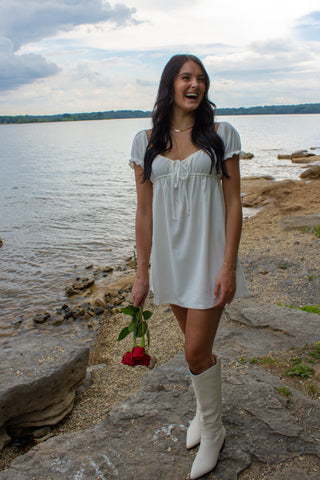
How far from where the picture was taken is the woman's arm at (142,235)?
2.69 metres

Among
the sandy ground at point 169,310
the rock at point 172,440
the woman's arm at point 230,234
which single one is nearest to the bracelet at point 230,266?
the woman's arm at point 230,234

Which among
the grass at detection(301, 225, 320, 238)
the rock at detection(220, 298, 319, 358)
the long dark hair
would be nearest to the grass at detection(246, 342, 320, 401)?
the rock at detection(220, 298, 319, 358)

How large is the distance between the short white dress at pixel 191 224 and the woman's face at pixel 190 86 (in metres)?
0.22

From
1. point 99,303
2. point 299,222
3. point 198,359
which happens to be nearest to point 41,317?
point 99,303

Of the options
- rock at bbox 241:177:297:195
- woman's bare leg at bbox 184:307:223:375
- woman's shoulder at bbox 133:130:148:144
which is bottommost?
rock at bbox 241:177:297:195

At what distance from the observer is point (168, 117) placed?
267 cm

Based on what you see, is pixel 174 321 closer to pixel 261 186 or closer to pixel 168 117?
pixel 168 117

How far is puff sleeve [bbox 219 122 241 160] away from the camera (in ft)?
7.93

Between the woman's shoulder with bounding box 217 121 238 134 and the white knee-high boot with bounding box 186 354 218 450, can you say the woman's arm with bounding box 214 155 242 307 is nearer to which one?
the woman's shoulder with bounding box 217 121 238 134

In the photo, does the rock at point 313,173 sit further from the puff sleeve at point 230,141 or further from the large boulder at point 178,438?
the puff sleeve at point 230,141

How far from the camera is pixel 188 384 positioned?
3.45 m

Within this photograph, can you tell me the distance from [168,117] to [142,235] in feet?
2.56

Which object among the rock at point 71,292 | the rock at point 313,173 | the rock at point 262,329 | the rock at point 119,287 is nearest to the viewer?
the rock at point 262,329

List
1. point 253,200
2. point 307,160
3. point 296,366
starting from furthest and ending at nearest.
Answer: point 307,160
point 253,200
point 296,366
